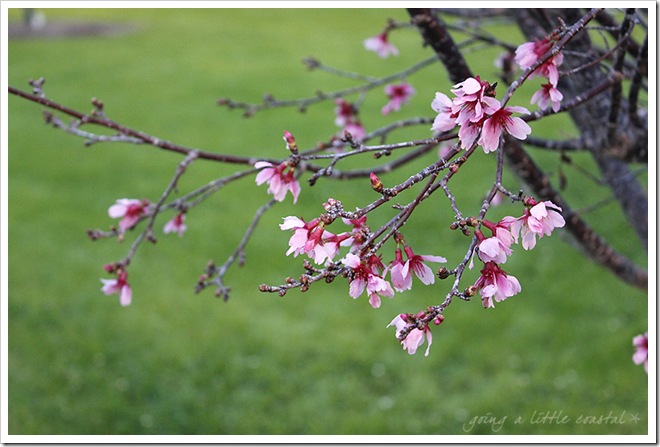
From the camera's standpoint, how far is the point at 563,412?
3.16 m

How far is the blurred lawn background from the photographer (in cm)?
326

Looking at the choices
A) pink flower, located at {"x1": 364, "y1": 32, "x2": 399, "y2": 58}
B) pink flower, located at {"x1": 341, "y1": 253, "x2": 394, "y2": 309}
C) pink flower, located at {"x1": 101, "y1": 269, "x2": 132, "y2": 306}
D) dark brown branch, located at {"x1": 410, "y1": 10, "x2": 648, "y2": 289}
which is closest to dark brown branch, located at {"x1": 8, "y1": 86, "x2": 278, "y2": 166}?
pink flower, located at {"x1": 101, "y1": 269, "x2": 132, "y2": 306}

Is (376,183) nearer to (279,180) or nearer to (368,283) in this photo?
(368,283)

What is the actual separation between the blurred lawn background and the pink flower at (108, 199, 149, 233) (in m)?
1.13

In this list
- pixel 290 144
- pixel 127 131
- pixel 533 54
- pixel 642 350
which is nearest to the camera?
pixel 290 144

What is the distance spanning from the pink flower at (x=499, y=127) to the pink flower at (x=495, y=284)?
158 mm

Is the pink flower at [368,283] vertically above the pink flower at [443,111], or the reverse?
the pink flower at [443,111]

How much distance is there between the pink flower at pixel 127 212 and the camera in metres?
1.53

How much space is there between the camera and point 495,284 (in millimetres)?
887

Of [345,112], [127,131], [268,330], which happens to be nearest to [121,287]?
[127,131]

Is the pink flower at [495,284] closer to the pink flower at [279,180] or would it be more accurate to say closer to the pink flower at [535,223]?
the pink flower at [535,223]

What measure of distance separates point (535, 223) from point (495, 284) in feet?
0.31

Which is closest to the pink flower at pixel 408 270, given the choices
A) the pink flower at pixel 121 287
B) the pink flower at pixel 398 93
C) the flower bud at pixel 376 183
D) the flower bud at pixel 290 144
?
the flower bud at pixel 376 183

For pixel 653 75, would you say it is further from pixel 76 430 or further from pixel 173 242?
pixel 173 242
